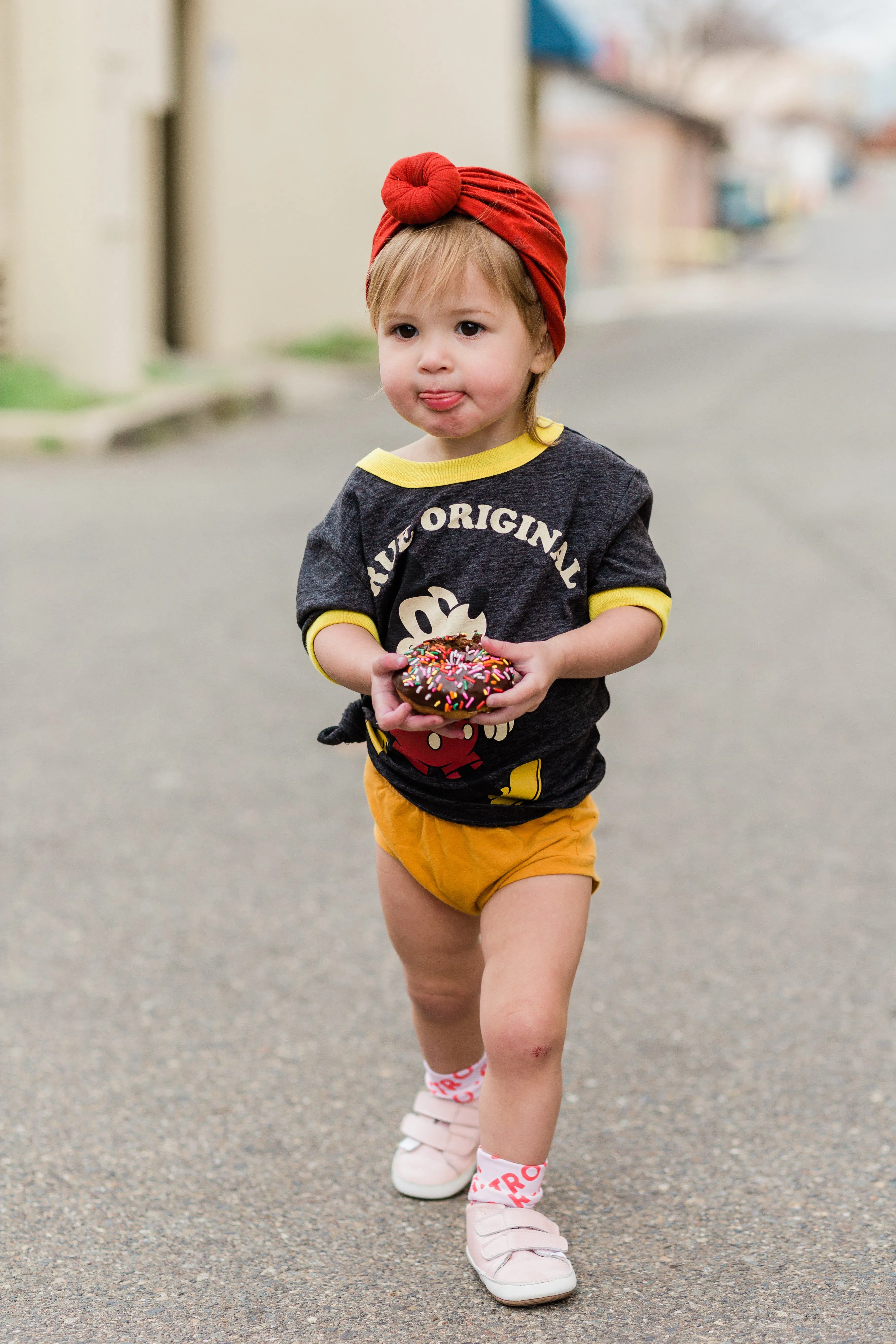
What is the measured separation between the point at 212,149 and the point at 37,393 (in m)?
4.39

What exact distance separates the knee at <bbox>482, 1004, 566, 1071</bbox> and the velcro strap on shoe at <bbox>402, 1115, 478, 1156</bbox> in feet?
1.35

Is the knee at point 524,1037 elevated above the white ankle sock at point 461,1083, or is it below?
above

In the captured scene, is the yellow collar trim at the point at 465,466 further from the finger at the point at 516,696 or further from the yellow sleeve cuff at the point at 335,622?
the finger at the point at 516,696

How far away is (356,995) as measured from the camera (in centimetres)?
317

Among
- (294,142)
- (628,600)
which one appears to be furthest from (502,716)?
(294,142)

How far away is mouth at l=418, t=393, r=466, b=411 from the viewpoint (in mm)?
2102

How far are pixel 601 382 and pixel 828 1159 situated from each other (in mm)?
11629

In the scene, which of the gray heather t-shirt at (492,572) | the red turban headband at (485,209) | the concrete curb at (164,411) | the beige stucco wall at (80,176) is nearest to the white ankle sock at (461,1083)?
the gray heather t-shirt at (492,572)

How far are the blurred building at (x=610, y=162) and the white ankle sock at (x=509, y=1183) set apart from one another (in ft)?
63.5

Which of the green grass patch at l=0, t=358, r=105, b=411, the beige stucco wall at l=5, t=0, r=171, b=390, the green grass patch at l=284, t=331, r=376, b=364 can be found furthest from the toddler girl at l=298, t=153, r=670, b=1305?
the green grass patch at l=284, t=331, r=376, b=364

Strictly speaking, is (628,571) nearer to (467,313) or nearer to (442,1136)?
(467,313)

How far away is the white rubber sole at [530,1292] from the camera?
85.7 inches

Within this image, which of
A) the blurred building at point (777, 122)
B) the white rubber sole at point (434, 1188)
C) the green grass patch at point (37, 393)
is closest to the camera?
the white rubber sole at point (434, 1188)

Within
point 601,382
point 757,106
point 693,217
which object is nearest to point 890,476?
point 601,382
